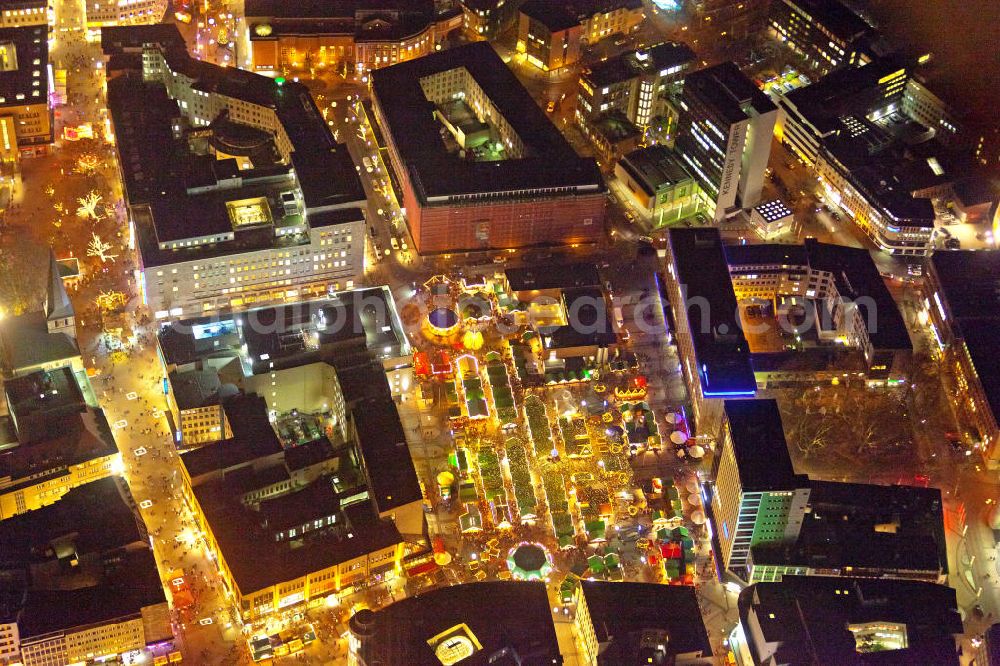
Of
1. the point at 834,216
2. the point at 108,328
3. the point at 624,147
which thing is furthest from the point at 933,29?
the point at 108,328

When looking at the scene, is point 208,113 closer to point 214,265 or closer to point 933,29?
point 214,265

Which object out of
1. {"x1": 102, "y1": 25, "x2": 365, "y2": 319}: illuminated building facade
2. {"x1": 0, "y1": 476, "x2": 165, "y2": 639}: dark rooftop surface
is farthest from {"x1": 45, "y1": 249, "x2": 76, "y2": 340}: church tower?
{"x1": 0, "y1": 476, "x2": 165, "y2": 639}: dark rooftop surface

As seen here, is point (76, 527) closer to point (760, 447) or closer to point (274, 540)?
point (274, 540)

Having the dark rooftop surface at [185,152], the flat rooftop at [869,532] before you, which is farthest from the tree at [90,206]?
the flat rooftop at [869,532]

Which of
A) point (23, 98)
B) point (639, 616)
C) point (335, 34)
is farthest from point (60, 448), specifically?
point (335, 34)

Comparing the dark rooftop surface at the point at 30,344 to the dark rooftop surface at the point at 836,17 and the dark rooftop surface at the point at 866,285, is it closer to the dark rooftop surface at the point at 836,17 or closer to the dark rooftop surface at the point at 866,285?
the dark rooftop surface at the point at 866,285
